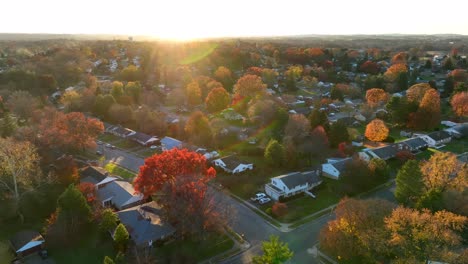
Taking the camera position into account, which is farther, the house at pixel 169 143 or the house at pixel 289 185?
the house at pixel 169 143

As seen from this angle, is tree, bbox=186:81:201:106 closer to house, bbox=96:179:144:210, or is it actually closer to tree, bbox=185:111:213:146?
tree, bbox=185:111:213:146

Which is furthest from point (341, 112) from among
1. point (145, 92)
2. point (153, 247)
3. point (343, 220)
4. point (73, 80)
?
point (73, 80)

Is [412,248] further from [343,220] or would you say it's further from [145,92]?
[145,92]

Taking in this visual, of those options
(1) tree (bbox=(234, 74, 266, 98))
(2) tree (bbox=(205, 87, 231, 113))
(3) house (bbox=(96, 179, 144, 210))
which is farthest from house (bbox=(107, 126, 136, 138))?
(1) tree (bbox=(234, 74, 266, 98))

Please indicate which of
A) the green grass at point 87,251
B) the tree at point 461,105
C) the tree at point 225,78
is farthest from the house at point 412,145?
the tree at point 225,78

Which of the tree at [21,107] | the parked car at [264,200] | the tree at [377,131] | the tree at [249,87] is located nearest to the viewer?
the parked car at [264,200]

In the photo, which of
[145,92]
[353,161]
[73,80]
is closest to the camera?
[353,161]

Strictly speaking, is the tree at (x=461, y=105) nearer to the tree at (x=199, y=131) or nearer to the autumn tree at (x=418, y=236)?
the autumn tree at (x=418, y=236)
